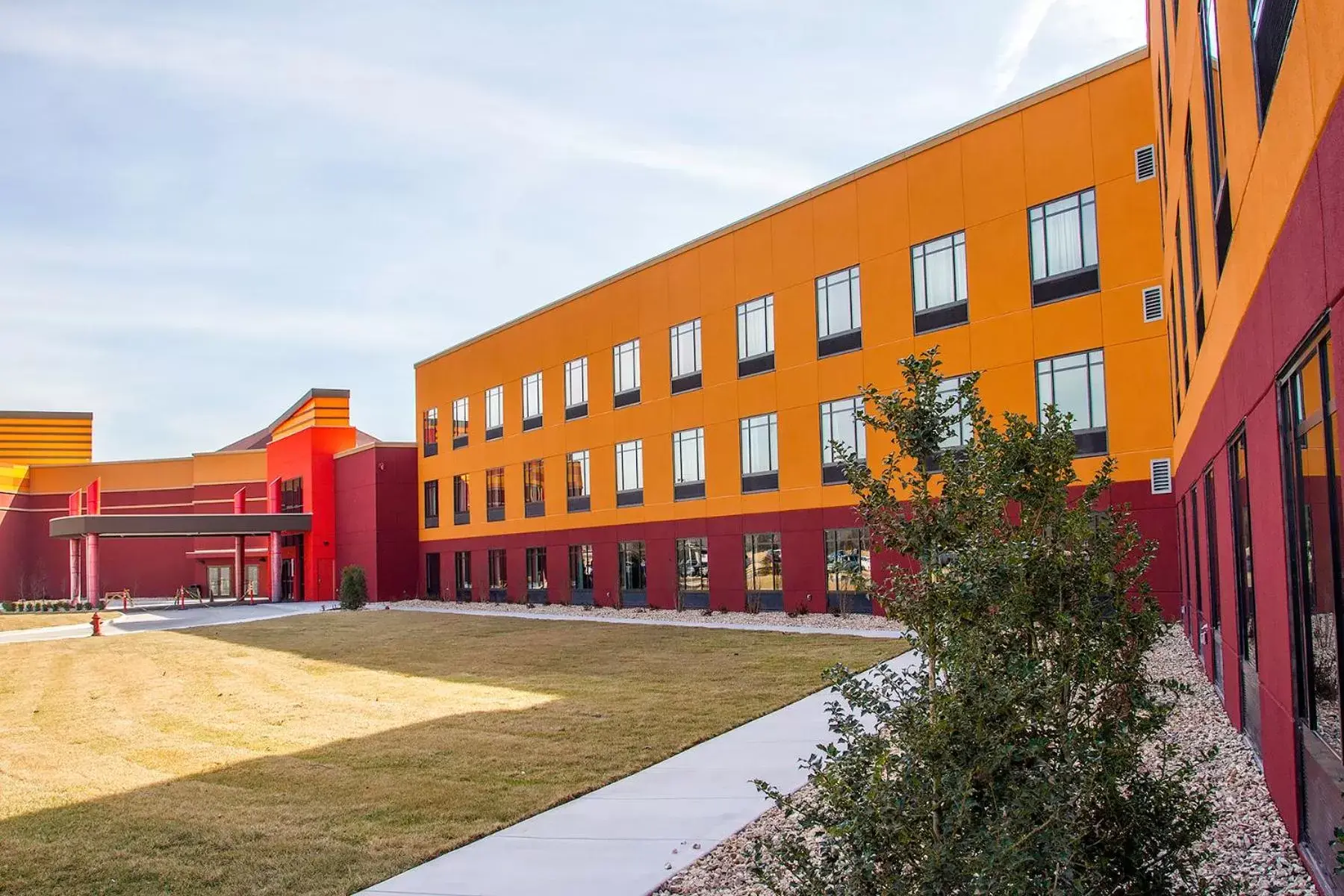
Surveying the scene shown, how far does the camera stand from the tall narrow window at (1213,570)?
12961mm

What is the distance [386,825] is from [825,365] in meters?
23.5

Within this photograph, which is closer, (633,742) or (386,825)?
(386,825)

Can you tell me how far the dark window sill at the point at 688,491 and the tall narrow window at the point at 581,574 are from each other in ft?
20.1

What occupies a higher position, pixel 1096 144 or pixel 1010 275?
pixel 1096 144

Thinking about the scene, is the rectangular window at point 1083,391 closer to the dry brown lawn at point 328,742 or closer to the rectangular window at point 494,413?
the dry brown lawn at point 328,742

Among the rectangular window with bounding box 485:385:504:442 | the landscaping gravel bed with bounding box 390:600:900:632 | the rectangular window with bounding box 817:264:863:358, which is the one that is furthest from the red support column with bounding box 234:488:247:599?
the rectangular window with bounding box 817:264:863:358

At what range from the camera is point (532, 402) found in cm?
4578

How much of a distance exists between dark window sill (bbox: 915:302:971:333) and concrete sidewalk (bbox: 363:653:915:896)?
17263 mm

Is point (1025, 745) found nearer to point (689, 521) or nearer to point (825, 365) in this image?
point (825, 365)

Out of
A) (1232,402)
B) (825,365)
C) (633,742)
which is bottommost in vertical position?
(633,742)

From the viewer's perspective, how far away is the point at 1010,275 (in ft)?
84.8

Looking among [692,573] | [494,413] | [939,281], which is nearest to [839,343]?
[939,281]

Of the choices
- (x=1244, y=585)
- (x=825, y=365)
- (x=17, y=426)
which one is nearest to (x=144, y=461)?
(x=17, y=426)

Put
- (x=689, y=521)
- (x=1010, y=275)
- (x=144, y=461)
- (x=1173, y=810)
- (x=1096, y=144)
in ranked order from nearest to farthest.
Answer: (x=1173, y=810)
(x=1096, y=144)
(x=1010, y=275)
(x=689, y=521)
(x=144, y=461)
